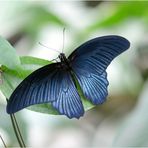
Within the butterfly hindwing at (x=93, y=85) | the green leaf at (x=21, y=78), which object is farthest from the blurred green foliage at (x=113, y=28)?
the green leaf at (x=21, y=78)

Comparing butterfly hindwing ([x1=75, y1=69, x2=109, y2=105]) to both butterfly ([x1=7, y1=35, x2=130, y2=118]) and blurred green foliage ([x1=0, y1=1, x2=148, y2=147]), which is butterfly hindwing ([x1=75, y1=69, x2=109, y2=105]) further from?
blurred green foliage ([x1=0, y1=1, x2=148, y2=147])

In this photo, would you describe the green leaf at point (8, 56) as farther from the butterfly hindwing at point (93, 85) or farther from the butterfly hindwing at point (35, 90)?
the butterfly hindwing at point (93, 85)

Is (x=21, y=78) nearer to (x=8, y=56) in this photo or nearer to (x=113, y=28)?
(x=8, y=56)

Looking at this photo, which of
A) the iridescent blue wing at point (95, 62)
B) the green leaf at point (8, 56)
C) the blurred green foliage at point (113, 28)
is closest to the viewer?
the green leaf at point (8, 56)

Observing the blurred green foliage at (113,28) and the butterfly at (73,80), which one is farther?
the blurred green foliage at (113,28)

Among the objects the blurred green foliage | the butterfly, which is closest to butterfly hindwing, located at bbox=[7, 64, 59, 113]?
the butterfly

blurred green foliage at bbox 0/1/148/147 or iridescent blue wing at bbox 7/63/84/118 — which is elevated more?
iridescent blue wing at bbox 7/63/84/118

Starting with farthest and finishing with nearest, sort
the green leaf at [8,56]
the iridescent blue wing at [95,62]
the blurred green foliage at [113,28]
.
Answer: the blurred green foliage at [113,28], the iridescent blue wing at [95,62], the green leaf at [8,56]

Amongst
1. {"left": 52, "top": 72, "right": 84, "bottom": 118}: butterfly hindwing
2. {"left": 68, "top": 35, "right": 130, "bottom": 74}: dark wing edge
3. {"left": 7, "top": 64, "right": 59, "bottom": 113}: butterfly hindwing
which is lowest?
{"left": 52, "top": 72, "right": 84, "bottom": 118}: butterfly hindwing
